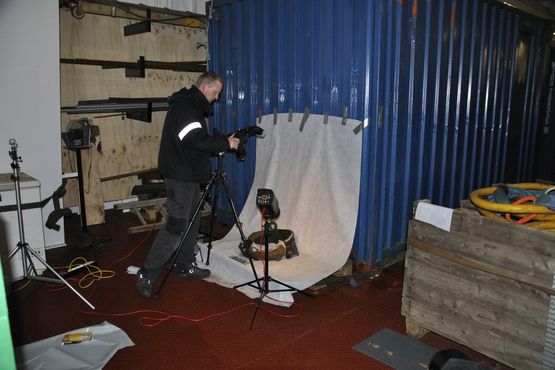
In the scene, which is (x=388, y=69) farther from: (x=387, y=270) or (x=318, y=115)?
(x=387, y=270)

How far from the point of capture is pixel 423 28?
388cm

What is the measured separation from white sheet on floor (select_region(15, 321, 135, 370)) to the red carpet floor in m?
0.08

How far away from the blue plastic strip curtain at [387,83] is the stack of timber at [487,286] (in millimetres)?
1119

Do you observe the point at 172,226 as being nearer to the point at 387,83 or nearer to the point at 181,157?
the point at 181,157

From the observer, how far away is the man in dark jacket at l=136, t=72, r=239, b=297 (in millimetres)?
3342

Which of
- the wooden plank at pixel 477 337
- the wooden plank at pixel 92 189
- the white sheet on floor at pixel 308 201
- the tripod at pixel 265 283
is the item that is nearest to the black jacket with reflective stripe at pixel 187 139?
Result: the tripod at pixel 265 283

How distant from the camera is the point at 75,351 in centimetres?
265

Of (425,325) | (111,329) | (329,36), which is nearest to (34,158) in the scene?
(111,329)

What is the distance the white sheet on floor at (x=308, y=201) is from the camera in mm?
3660

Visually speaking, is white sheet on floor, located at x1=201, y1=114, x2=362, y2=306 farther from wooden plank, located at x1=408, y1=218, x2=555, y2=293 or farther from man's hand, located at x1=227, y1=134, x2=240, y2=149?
wooden plank, located at x1=408, y1=218, x2=555, y2=293

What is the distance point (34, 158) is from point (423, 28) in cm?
391

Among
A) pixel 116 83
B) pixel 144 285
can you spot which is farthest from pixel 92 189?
pixel 144 285

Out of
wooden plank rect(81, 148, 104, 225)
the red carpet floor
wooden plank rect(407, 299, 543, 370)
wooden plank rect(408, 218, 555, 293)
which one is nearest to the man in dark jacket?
the red carpet floor

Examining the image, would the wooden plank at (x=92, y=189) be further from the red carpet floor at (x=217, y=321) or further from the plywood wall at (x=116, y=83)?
the red carpet floor at (x=217, y=321)
